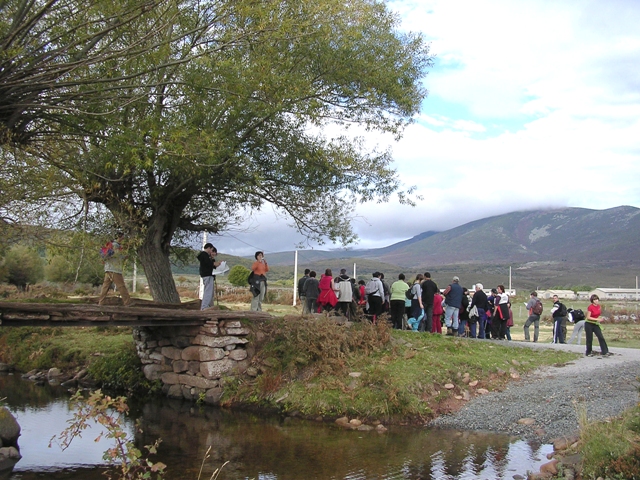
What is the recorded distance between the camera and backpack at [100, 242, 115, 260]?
13.2m

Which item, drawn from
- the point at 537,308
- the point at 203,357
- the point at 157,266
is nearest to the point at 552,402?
the point at 203,357

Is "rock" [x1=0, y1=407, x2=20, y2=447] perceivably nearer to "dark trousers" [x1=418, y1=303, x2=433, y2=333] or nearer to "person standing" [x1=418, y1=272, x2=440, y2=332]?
"person standing" [x1=418, y1=272, x2=440, y2=332]

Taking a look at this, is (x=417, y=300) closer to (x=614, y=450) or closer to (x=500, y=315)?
(x=500, y=315)

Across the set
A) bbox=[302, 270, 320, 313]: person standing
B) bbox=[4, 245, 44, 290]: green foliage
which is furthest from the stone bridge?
bbox=[4, 245, 44, 290]: green foliage

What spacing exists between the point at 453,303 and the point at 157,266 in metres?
9.29

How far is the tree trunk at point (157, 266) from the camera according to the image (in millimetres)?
18438

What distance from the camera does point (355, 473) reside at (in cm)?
1065

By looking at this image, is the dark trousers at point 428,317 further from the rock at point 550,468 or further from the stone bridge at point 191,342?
the rock at point 550,468

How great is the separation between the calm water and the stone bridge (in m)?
1.65

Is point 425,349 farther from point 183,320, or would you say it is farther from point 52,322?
point 52,322

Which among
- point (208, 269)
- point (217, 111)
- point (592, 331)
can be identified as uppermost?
point (217, 111)

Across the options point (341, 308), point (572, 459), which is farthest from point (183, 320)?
point (572, 459)

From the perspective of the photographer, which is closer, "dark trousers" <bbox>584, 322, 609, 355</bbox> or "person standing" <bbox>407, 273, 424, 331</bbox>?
"dark trousers" <bbox>584, 322, 609, 355</bbox>

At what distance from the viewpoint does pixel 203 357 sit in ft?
55.4
